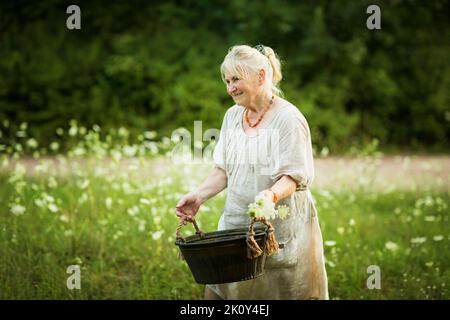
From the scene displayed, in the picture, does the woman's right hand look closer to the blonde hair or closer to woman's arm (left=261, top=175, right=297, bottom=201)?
woman's arm (left=261, top=175, right=297, bottom=201)

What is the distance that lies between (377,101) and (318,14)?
6.77 feet

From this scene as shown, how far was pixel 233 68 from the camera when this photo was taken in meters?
3.20

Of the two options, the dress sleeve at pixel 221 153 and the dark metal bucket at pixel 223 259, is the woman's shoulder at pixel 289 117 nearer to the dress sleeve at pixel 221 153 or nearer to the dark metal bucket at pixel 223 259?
the dress sleeve at pixel 221 153

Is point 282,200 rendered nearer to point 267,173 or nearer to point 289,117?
point 267,173

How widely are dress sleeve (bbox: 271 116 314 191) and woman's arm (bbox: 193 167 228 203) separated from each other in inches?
14.3

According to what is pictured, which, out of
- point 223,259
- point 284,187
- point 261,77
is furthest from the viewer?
point 261,77

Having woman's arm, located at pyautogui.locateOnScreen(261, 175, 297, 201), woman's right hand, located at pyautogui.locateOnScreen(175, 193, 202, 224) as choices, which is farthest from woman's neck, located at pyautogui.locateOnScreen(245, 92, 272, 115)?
woman's right hand, located at pyautogui.locateOnScreen(175, 193, 202, 224)

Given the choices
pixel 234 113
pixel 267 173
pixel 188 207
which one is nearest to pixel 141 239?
pixel 188 207

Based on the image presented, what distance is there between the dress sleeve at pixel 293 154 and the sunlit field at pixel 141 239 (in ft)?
3.71

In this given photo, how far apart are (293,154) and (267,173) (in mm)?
188

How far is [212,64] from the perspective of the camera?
412 inches
